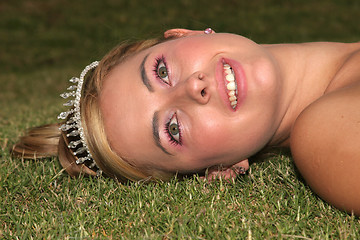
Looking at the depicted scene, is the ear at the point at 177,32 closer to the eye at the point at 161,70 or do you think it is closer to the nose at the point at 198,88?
the eye at the point at 161,70

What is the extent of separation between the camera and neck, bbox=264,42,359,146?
344 centimetres

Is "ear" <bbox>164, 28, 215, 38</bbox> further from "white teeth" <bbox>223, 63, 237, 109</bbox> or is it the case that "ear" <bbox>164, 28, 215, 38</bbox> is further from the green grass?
"white teeth" <bbox>223, 63, 237, 109</bbox>

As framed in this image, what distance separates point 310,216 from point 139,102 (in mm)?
1402

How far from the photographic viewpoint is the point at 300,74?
352 centimetres

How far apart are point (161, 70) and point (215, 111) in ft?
1.76

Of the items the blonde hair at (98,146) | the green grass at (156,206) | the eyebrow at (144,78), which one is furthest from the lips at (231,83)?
the blonde hair at (98,146)

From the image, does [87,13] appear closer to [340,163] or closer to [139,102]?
[139,102]

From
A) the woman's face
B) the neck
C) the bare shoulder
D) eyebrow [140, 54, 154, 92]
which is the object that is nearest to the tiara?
the woman's face

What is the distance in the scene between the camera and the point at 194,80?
3.01 meters

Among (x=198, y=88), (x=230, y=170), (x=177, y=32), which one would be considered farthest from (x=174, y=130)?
(x=177, y=32)

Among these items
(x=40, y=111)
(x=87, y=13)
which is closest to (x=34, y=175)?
(x=40, y=111)

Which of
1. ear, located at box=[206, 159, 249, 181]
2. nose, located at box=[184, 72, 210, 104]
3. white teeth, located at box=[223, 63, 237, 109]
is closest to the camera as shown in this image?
nose, located at box=[184, 72, 210, 104]

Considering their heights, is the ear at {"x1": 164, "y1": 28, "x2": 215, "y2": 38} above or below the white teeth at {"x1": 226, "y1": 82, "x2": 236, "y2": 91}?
above

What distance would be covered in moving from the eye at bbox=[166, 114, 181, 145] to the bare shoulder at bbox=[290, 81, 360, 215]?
31.6 inches
